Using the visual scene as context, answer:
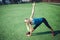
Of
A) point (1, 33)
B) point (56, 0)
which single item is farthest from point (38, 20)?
point (56, 0)

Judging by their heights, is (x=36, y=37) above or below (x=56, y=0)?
above

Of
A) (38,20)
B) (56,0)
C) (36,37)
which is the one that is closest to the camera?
(38,20)

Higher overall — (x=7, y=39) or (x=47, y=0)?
(x=7, y=39)

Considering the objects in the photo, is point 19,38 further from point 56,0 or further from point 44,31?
point 56,0

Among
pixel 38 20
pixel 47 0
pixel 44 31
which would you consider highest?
pixel 38 20

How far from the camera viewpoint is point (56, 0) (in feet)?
124

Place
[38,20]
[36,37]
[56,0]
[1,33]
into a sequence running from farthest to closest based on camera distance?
1. [56,0]
2. [1,33]
3. [36,37]
4. [38,20]

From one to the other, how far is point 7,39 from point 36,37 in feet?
4.67

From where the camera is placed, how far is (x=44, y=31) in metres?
10.7

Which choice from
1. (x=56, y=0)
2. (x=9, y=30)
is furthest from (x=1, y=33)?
(x=56, y=0)

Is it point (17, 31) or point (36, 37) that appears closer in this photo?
point (36, 37)

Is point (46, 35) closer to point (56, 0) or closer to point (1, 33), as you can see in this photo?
point (1, 33)

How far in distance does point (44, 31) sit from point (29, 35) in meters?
1.51

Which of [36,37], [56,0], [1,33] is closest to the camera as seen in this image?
[36,37]
